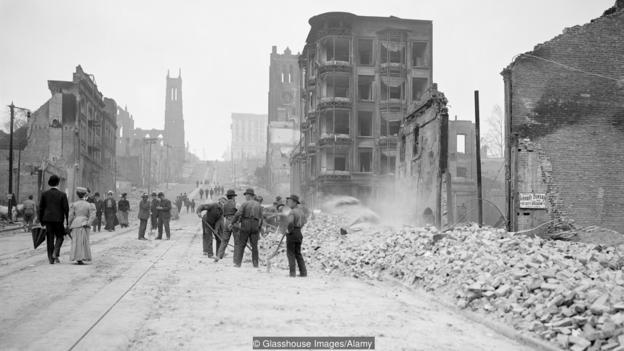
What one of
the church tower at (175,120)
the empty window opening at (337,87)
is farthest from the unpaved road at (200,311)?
the church tower at (175,120)

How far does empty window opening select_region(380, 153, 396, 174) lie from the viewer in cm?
4222

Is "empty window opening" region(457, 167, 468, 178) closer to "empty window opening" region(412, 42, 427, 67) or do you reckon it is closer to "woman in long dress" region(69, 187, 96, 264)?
"empty window opening" region(412, 42, 427, 67)

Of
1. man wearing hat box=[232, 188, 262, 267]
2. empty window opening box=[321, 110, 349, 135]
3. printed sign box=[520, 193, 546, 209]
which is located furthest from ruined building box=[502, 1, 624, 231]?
empty window opening box=[321, 110, 349, 135]

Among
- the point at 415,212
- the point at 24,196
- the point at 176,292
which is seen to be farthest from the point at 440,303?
the point at 24,196

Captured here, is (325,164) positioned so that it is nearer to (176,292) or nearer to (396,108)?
(396,108)

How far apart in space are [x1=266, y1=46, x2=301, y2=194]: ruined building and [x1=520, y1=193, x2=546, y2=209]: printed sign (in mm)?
48126

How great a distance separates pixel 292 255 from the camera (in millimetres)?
10297

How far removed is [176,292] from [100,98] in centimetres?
5453

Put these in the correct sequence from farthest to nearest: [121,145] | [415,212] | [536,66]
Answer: [121,145] → [415,212] → [536,66]

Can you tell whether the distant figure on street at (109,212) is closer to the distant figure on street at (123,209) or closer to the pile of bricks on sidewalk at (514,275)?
the distant figure on street at (123,209)

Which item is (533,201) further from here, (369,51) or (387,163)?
(369,51)

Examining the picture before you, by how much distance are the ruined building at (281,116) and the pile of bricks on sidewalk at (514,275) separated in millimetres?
54347

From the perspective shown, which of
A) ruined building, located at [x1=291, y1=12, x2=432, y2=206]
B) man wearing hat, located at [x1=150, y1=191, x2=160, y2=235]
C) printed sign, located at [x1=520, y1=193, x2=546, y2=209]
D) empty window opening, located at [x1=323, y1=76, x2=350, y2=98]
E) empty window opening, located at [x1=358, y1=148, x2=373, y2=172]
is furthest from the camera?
empty window opening, located at [x1=323, y1=76, x2=350, y2=98]

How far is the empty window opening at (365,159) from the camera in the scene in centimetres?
4266
